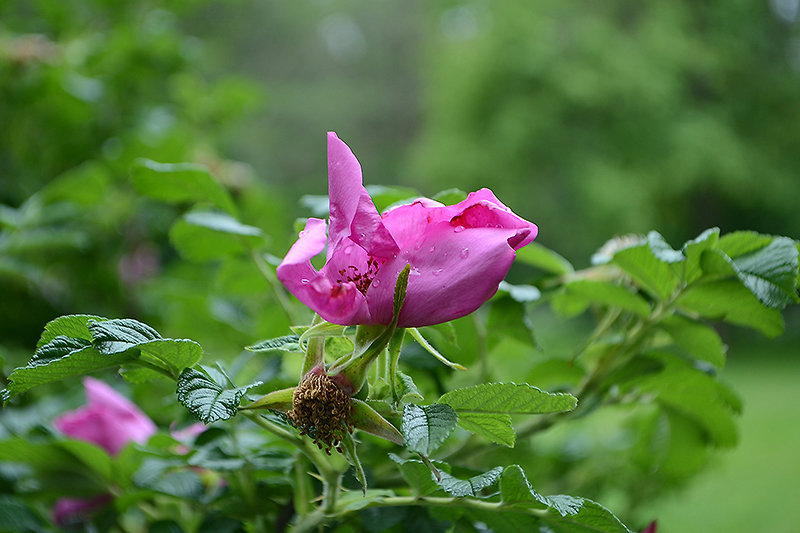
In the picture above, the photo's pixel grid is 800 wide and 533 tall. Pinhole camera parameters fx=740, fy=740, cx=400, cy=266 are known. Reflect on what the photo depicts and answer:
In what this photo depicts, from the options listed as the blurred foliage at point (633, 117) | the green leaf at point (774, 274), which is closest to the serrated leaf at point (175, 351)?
the green leaf at point (774, 274)

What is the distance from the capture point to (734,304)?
1.15ft

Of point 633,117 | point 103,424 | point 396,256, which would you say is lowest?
point 633,117

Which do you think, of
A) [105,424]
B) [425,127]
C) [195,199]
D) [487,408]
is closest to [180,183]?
[195,199]

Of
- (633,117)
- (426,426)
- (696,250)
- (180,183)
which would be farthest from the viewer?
(633,117)

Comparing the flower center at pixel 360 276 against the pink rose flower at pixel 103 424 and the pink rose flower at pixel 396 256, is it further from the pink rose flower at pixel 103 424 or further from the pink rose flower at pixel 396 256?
the pink rose flower at pixel 103 424

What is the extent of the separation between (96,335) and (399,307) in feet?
0.34

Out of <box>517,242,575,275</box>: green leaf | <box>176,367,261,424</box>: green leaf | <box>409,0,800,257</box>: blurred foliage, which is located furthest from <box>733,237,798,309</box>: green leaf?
<box>409,0,800,257</box>: blurred foliage

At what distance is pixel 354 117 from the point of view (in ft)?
30.2

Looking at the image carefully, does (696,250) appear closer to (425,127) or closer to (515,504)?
(515,504)

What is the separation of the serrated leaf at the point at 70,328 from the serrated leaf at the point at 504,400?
130mm

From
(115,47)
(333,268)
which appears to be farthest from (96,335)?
(115,47)

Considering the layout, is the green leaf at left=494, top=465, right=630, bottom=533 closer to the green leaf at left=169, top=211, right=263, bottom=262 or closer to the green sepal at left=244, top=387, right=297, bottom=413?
the green sepal at left=244, top=387, right=297, bottom=413

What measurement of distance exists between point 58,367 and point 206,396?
56 mm

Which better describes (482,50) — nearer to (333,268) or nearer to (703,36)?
(703,36)
